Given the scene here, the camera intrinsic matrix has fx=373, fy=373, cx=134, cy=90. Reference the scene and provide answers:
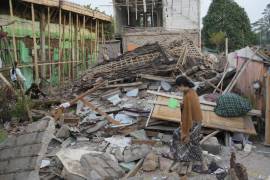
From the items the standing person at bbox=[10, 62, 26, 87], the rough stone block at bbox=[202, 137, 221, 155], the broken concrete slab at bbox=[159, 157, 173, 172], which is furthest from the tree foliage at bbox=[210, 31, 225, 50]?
the broken concrete slab at bbox=[159, 157, 173, 172]

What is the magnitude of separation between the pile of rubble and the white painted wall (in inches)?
678

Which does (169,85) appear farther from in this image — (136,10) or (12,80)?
(136,10)

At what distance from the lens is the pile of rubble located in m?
6.68

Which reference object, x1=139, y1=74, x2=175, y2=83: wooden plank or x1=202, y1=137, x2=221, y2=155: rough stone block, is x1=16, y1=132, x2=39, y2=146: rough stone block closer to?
x1=202, y1=137, x2=221, y2=155: rough stone block

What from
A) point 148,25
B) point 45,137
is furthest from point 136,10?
point 45,137

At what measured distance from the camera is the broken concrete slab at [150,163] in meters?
6.94

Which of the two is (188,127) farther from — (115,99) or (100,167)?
(115,99)

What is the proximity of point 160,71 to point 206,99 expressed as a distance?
3.20 metres

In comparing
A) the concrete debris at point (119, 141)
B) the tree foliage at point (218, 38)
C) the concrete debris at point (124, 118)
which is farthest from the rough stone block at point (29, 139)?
the tree foliage at point (218, 38)

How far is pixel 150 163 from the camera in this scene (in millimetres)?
6961

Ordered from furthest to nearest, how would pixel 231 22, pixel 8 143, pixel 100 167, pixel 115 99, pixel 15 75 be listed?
1. pixel 231 22
2. pixel 15 75
3. pixel 115 99
4. pixel 100 167
5. pixel 8 143

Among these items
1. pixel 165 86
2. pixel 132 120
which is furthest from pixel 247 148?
pixel 165 86

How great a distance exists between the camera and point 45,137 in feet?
17.8

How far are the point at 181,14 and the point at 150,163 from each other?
28.0 metres
